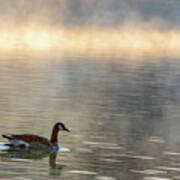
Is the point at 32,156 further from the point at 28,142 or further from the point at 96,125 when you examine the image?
the point at 96,125

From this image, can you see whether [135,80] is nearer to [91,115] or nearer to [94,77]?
[94,77]

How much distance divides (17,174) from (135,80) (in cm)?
3548

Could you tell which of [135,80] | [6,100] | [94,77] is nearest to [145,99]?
[6,100]

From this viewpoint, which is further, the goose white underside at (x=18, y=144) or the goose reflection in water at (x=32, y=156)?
the goose white underside at (x=18, y=144)

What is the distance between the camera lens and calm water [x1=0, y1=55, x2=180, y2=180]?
1991 cm

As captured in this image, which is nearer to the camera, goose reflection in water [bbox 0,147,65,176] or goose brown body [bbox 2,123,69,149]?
goose reflection in water [bbox 0,147,65,176]

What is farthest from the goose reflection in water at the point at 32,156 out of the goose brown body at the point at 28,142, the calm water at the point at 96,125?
the goose brown body at the point at 28,142

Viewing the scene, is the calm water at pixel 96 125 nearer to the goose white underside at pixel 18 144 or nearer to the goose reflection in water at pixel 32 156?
the goose reflection in water at pixel 32 156

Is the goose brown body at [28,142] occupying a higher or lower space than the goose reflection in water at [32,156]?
higher

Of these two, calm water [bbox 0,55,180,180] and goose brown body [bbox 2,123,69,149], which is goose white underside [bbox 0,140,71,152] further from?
calm water [bbox 0,55,180,180]

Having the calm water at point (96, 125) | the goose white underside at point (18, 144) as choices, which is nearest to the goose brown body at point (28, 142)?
the goose white underside at point (18, 144)

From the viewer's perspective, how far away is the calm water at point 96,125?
65.3 ft

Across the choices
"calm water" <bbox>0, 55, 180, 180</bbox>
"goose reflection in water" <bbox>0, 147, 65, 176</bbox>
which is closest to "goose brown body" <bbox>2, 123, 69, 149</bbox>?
"goose reflection in water" <bbox>0, 147, 65, 176</bbox>

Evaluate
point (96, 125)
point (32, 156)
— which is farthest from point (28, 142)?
point (96, 125)
